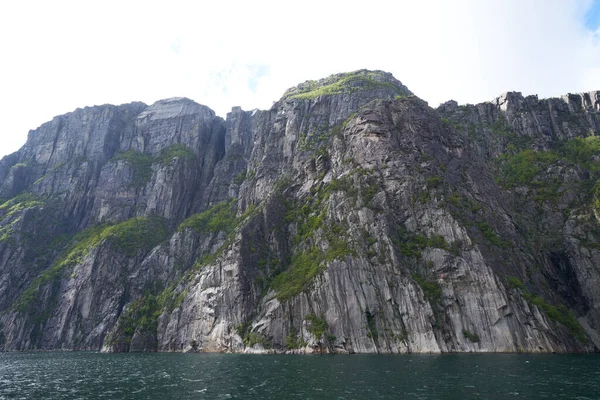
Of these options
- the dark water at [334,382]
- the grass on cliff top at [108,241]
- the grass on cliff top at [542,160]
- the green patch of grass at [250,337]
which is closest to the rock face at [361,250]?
the green patch of grass at [250,337]

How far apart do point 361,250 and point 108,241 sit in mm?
114820

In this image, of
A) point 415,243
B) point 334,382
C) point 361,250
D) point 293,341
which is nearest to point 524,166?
point 415,243

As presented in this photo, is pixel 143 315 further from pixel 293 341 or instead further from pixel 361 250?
pixel 361 250

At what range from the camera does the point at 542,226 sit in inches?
4963

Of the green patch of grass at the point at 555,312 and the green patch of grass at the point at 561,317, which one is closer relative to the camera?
the green patch of grass at the point at 561,317

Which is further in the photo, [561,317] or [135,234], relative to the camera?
[135,234]

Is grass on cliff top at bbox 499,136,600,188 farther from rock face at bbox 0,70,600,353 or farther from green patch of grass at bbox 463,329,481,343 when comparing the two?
green patch of grass at bbox 463,329,481,343

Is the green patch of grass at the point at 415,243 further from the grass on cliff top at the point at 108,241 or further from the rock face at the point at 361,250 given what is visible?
the grass on cliff top at the point at 108,241

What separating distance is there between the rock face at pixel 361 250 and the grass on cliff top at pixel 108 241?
2.64 ft

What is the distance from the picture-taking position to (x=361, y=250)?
360 feet

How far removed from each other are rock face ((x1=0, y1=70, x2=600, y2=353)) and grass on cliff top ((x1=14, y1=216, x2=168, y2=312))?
2.64 feet

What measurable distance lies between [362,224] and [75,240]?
146 meters

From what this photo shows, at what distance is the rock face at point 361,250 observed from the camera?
97.3 metres

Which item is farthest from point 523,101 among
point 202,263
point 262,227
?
point 202,263
